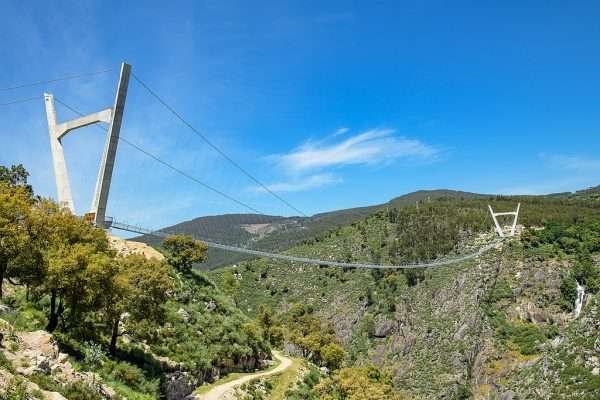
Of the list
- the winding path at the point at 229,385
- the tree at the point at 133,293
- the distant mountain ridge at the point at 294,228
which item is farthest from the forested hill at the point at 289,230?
the tree at the point at 133,293

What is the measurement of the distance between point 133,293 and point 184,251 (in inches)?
733

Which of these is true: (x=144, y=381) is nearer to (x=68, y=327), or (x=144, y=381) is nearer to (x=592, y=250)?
(x=68, y=327)

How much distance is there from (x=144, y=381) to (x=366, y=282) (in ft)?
178

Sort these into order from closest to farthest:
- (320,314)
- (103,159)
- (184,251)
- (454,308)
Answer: (103,159)
(184,251)
(454,308)
(320,314)

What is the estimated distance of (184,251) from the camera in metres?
38.8

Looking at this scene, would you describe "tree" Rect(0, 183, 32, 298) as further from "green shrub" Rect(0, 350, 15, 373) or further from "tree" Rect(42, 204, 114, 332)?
"green shrub" Rect(0, 350, 15, 373)

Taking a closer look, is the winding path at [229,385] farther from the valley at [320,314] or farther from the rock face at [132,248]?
the rock face at [132,248]

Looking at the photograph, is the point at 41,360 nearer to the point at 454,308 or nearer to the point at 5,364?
the point at 5,364

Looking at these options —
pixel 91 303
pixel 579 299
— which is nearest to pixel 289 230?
pixel 579 299

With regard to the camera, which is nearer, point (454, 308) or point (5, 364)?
point (5, 364)

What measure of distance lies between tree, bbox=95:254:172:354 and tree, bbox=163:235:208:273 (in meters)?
15.8

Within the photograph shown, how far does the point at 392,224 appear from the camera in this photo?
280ft

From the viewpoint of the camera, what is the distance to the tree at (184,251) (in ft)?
126

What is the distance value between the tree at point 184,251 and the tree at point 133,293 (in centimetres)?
1579
